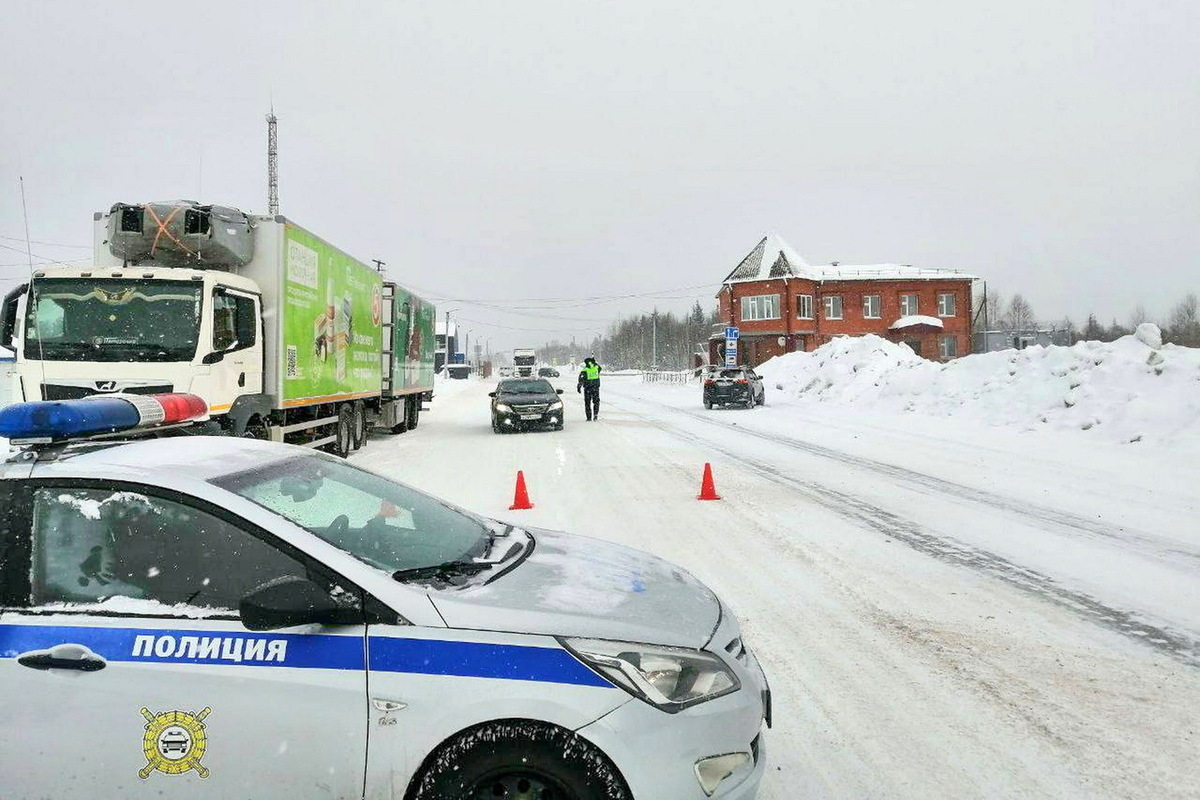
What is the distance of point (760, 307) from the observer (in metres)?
55.5

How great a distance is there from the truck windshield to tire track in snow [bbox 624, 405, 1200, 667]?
8088 millimetres

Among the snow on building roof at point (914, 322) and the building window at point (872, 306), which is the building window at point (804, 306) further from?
the snow on building roof at point (914, 322)

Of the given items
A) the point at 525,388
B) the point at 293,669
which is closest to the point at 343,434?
the point at 525,388

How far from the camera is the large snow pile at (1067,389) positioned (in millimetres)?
14508

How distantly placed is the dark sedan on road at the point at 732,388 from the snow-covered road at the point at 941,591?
13.9 meters

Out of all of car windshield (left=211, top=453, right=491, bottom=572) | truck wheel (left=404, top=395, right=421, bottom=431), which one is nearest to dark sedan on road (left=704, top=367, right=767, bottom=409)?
truck wheel (left=404, top=395, right=421, bottom=431)

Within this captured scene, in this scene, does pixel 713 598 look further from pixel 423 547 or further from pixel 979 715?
pixel 979 715

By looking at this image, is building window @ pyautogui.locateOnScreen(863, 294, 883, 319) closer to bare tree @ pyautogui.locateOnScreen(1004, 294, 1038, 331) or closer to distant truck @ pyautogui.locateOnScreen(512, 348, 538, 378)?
distant truck @ pyautogui.locateOnScreen(512, 348, 538, 378)

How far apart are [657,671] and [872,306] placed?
57.7 meters

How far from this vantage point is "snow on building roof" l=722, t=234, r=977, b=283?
181ft

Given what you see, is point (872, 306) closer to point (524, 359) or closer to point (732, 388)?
point (732, 388)

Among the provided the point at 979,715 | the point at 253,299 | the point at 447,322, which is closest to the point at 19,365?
the point at 253,299

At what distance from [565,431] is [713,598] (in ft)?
56.6

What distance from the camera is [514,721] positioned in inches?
95.6
